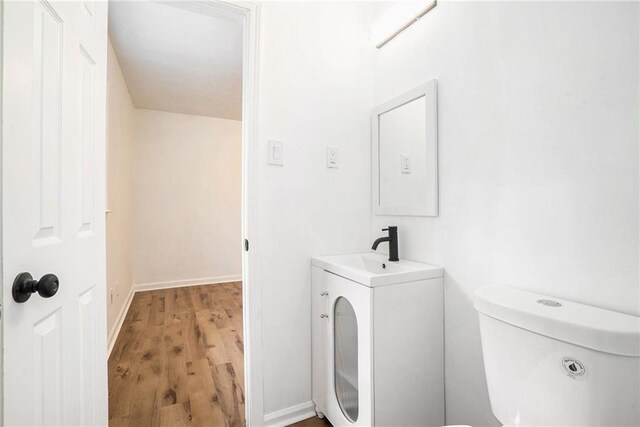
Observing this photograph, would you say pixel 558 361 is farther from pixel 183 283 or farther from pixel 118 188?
A: pixel 183 283

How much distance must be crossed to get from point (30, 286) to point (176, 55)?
8.09ft

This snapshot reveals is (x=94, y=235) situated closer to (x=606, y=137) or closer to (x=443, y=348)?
(x=443, y=348)

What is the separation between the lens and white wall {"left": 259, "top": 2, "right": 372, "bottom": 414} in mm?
1472

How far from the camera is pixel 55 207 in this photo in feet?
2.63

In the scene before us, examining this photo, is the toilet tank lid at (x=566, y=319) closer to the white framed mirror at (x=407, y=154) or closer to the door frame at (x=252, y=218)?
the white framed mirror at (x=407, y=154)

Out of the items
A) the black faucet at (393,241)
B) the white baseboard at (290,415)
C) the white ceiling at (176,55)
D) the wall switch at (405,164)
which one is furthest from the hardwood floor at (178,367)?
the white ceiling at (176,55)

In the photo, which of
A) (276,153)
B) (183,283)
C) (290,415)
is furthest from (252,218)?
(183,283)

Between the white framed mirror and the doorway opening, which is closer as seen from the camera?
the white framed mirror

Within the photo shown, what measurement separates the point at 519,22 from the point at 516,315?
0.97m

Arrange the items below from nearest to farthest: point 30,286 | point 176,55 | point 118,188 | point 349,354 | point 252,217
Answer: point 30,286
point 349,354
point 252,217
point 176,55
point 118,188

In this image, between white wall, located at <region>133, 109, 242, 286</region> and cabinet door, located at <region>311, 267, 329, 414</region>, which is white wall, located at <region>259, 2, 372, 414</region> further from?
white wall, located at <region>133, 109, 242, 286</region>

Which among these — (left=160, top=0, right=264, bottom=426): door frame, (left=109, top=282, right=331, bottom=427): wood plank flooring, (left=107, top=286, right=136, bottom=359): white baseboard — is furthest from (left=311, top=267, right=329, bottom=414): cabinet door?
(left=107, top=286, right=136, bottom=359): white baseboard

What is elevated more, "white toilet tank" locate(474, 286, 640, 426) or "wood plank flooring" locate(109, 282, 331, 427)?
"white toilet tank" locate(474, 286, 640, 426)

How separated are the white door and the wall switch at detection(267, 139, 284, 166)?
0.66 metres
